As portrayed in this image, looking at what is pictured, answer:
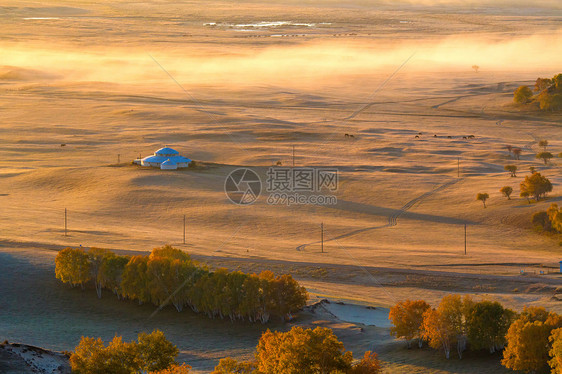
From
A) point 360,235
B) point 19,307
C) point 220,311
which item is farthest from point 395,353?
point 360,235

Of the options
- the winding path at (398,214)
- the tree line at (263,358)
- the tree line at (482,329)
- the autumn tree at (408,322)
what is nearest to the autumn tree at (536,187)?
Result: the winding path at (398,214)

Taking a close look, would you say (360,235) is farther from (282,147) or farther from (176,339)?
(282,147)

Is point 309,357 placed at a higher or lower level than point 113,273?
lower

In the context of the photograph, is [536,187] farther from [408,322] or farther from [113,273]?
[113,273]

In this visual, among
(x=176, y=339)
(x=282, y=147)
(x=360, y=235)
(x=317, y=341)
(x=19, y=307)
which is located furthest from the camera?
(x=282, y=147)

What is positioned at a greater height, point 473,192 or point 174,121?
point 174,121

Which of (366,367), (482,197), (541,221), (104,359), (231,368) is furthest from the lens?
(482,197)

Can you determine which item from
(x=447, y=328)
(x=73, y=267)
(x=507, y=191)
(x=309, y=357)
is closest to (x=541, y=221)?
(x=507, y=191)
